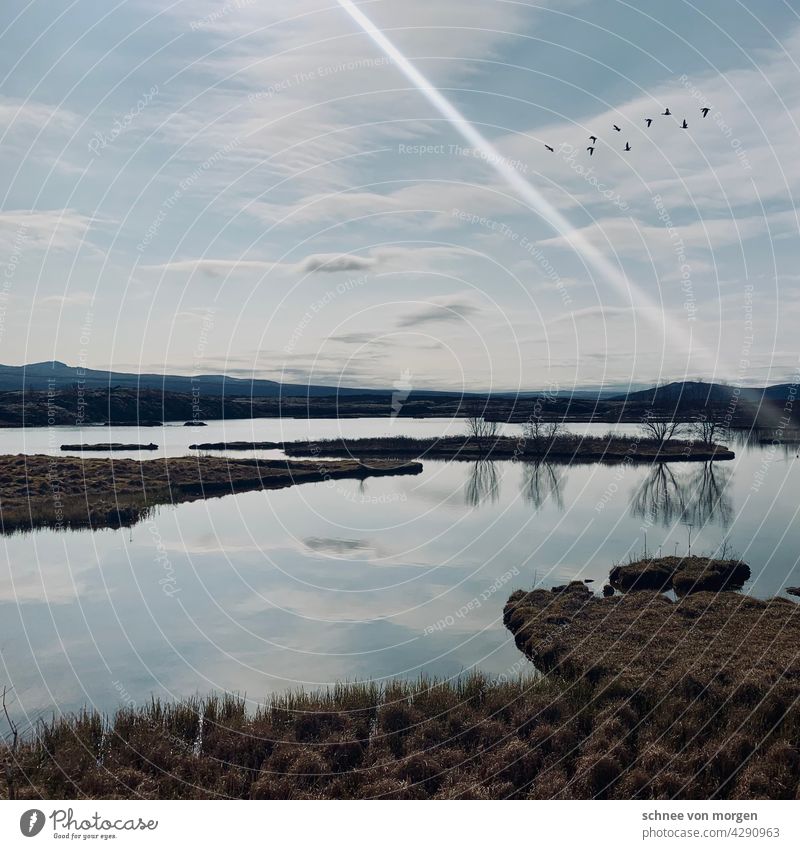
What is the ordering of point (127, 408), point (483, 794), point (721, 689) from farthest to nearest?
point (127, 408)
point (721, 689)
point (483, 794)

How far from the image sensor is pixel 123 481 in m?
64.3

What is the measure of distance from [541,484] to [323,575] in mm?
39526

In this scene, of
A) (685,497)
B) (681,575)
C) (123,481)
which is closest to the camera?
(681,575)

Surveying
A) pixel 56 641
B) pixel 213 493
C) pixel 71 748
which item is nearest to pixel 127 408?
pixel 213 493

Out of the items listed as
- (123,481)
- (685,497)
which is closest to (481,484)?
(685,497)

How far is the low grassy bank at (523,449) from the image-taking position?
97688 millimetres

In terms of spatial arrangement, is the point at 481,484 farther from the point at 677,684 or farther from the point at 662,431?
the point at 677,684

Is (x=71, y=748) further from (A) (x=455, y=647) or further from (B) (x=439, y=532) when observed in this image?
(B) (x=439, y=532)

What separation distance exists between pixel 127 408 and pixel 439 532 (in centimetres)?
16403

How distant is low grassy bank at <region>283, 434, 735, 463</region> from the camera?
320 ft

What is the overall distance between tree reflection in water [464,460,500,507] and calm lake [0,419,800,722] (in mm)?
596

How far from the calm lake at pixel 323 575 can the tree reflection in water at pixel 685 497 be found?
1.12 ft

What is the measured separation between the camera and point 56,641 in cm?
2866
